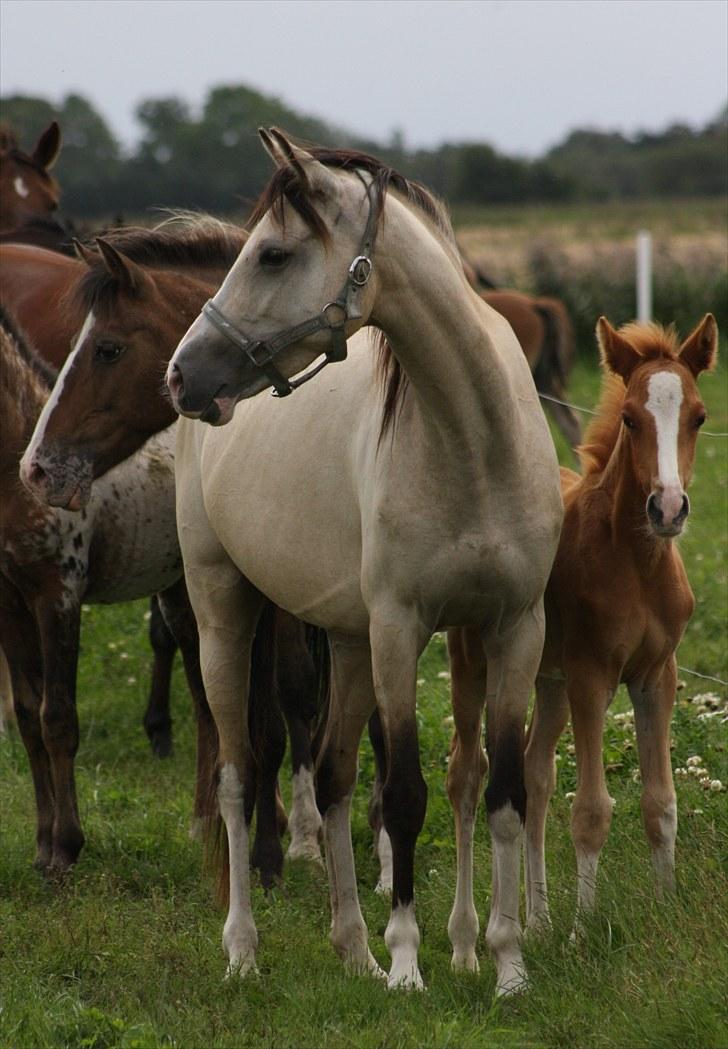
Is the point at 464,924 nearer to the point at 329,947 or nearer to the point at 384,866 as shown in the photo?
the point at 329,947

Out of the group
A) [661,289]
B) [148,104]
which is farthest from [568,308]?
[148,104]

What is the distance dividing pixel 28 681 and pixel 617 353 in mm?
2959

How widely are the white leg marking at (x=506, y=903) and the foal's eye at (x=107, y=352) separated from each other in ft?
7.30

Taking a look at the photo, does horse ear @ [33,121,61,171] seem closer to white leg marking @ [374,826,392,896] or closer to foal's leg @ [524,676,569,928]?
white leg marking @ [374,826,392,896]

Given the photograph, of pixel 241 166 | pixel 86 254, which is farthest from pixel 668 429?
pixel 241 166

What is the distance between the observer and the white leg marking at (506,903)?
421 centimetres

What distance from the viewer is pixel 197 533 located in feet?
17.2

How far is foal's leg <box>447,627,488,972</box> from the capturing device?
454 cm

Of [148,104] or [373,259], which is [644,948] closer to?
[373,259]

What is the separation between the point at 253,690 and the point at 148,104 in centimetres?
6042

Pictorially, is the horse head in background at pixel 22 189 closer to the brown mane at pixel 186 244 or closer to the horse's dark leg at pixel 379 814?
the brown mane at pixel 186 244

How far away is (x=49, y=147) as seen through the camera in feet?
35.3

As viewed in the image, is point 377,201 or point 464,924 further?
point 464,924

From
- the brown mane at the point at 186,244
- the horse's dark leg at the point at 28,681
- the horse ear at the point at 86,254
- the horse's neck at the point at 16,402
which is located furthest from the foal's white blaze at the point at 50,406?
the horse's dark leg at the point at 28,681
